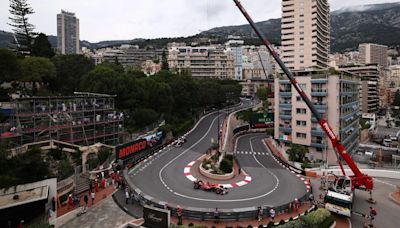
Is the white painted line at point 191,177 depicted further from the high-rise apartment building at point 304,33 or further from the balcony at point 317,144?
the high-rise apartment building at point 304,33

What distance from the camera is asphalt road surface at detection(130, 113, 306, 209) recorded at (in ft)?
88.4

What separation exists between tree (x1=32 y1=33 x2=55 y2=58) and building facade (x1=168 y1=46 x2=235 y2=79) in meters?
69.2

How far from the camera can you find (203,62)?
135125 millimetres

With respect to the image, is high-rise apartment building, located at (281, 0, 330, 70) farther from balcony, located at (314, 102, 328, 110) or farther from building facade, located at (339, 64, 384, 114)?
balcony, located at (314, 102, 328, 110)

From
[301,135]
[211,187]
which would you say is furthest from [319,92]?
[211,187]

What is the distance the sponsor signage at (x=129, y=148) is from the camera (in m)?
35.0

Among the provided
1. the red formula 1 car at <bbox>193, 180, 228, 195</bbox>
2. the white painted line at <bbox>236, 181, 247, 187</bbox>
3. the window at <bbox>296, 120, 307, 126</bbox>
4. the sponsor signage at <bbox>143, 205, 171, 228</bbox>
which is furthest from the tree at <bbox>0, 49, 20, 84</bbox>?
the window at <bbox>296, 120, 307, 126</bbox>

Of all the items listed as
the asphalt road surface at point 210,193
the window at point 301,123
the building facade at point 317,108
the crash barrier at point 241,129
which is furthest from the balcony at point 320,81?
the crash barrier at point 241,129

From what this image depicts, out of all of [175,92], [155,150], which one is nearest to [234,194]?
[155,150]

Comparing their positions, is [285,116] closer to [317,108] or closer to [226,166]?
[317,108]

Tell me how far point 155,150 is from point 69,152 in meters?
13.5

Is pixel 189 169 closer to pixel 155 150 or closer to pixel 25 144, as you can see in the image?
pixel 155 150

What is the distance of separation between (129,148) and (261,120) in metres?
45.2

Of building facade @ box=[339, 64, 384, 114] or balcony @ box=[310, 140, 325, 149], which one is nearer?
balcony @ box=[310, 140, 325, 149]
